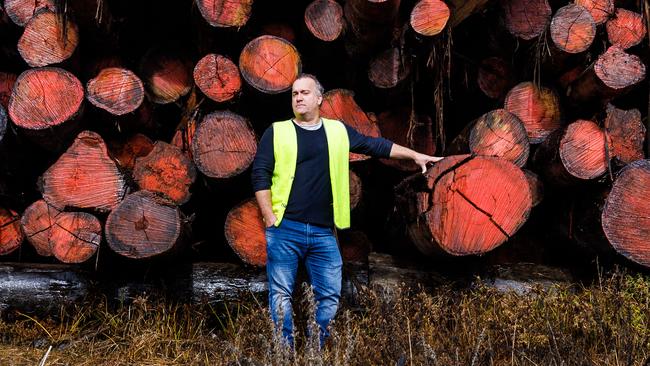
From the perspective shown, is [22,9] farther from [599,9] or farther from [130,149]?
[599,9]

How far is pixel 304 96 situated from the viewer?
3.95 meters

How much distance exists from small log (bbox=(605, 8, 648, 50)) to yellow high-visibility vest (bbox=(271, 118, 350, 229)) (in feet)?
6.69

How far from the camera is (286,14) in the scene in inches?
195

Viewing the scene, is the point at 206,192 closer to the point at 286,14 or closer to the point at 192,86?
the point at 192,86

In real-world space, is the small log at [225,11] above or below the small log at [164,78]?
above

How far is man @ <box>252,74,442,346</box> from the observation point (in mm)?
3951

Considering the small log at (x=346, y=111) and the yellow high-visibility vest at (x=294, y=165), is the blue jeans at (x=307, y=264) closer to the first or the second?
the yellow high-visibility vest at (x=294, y=165)

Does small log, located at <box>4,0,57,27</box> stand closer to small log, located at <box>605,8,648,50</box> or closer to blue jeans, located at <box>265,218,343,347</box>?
blue jeans, located at <box>265,218,343,347</box>

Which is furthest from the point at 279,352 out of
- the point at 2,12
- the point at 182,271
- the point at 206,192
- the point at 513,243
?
the point at 2,12

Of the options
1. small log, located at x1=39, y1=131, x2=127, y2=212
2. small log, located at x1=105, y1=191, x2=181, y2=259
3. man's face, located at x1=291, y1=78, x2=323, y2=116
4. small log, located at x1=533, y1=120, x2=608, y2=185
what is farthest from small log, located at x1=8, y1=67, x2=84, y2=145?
small log, located at x1=533, y1=120, x2=608, y2=185

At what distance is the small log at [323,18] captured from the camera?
4.40m

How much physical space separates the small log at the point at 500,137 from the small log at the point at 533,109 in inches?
8.8

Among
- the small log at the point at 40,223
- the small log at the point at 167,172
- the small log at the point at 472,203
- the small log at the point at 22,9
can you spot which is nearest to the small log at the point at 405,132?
→ the small log at the point at 472,203

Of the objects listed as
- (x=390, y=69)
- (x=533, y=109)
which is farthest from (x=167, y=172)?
(x=533, y=109)
